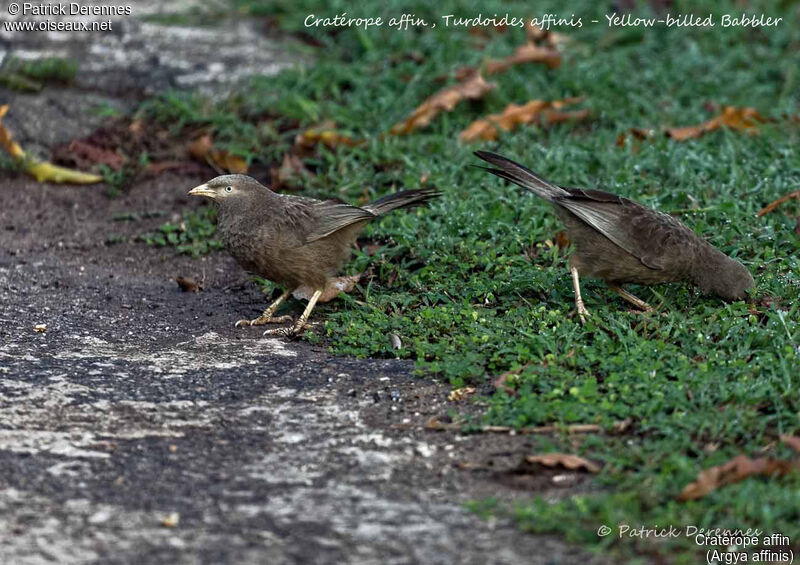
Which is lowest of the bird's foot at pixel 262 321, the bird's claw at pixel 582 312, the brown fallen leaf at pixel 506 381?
the brown fallen leaf at pixel 506 381

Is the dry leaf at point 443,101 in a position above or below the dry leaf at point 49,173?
above

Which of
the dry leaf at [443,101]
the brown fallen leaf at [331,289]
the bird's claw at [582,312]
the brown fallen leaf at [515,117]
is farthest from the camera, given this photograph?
the dry leaf at [443,101]

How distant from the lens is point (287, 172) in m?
8.05

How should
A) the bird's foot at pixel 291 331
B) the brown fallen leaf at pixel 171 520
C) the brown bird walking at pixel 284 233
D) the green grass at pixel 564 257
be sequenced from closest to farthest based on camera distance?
1. the brown fallen leaf at pixel 171 520
2. the green grass at pixel 564 257
3. the bird's foot at pixel 291 331
4. the brown bird walking at pixel 284 233

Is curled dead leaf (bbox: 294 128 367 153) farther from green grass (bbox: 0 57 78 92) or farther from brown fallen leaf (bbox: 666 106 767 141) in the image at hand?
green grass (bbox: 0 57 78 92)

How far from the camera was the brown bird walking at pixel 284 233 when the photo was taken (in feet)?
20.3

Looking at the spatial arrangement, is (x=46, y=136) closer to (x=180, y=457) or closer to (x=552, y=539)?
(x=180, y=457)

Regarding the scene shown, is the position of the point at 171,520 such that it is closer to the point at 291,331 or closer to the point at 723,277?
the point at 291,331

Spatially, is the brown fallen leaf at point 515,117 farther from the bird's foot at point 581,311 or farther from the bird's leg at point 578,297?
the bird's foot at point 581,311

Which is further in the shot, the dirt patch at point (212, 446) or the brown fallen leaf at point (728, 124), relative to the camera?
the brown fallen leaf at point (728, 124)

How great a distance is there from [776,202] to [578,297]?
1863 mm

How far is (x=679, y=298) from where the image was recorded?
20.4 feet

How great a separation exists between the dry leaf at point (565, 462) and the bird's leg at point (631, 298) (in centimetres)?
189

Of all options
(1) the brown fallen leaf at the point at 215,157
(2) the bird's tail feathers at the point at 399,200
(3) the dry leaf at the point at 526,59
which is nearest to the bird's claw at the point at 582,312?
(2) the bird's tail feathers at the point at 399,200
